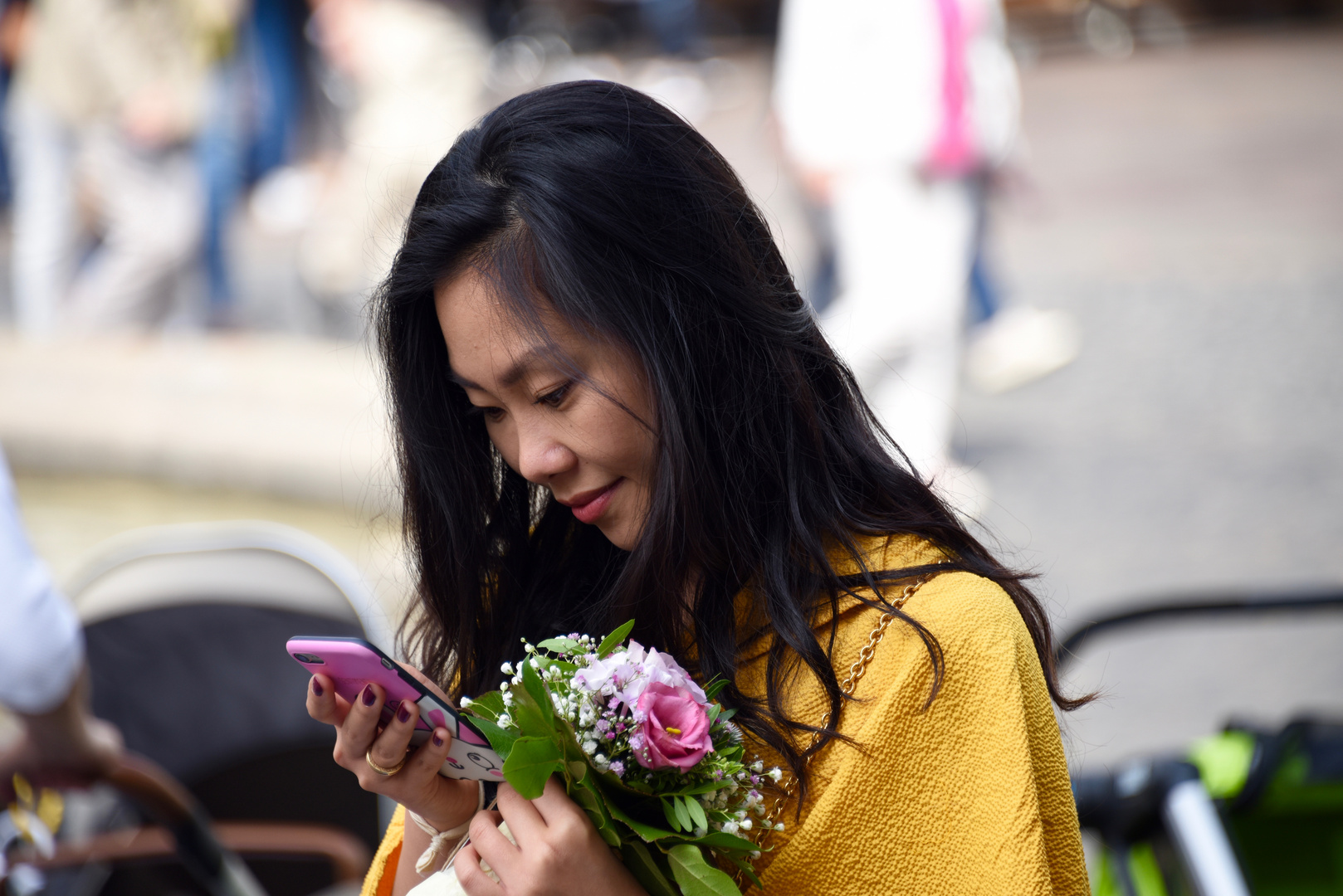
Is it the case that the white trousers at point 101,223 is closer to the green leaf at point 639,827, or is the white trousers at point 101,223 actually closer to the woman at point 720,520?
the woman at point 720,520

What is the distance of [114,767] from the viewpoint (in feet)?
6.48

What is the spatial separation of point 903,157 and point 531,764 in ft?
11.6

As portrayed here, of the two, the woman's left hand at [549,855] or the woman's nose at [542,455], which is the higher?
the woman's nose at [542,455]

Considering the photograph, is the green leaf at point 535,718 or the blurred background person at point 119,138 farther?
the blurred background person at point 119,138

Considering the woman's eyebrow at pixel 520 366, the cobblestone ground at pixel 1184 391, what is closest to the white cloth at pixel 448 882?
the woman's eyebrow at pixel 520 366

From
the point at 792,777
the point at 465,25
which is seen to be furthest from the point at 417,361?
the point at 465,25

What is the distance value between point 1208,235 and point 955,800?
5.66 meters

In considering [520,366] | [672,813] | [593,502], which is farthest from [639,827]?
[520,366]

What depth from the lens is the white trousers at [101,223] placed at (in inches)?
238

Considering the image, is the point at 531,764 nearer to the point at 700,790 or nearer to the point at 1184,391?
the point at 700,790

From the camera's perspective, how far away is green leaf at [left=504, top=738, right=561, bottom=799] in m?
1.13

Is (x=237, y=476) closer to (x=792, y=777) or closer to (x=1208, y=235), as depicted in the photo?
(x=792, y=777)

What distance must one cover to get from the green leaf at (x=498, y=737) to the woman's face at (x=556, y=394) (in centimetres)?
27

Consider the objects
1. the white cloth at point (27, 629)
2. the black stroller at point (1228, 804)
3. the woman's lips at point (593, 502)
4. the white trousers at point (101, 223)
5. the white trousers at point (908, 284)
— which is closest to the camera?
the woman's lips at point (593, 502)
